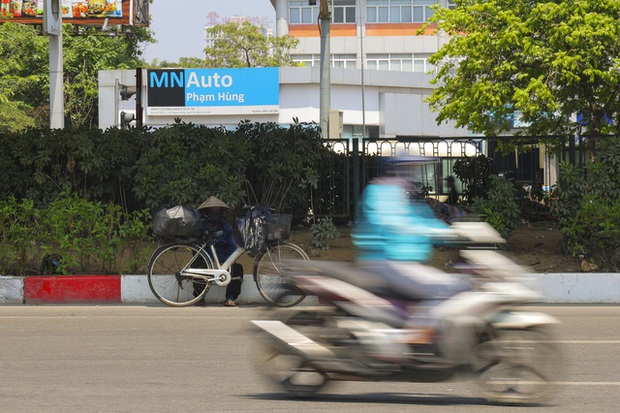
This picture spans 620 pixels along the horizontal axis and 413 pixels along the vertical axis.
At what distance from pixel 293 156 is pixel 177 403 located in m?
9.73

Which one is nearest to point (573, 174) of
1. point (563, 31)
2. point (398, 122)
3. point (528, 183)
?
point (528, 183)

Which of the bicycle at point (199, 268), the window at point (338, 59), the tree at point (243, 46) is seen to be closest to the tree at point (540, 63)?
the bicycle at point (199, 268)

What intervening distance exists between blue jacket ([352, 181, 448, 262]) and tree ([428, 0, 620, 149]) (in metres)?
22.7

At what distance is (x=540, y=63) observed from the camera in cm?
2959

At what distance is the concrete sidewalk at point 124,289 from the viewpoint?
13242 millimetres

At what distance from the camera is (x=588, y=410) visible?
20.9 feet

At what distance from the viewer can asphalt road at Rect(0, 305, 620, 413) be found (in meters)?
6.56

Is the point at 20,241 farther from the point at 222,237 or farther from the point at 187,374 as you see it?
the point at 187,374

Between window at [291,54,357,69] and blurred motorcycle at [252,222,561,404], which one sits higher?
window at [291,54,357,69]

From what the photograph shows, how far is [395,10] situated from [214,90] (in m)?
22.8

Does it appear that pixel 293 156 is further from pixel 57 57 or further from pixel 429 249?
pixel 429 249

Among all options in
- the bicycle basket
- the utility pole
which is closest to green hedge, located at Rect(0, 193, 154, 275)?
the bicycle basket

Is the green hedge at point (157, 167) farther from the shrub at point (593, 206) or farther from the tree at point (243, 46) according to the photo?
the tree at point (243, 46)

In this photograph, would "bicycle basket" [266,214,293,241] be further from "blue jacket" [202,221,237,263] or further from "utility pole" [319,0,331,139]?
"utility pole" [319,0,331,139]
